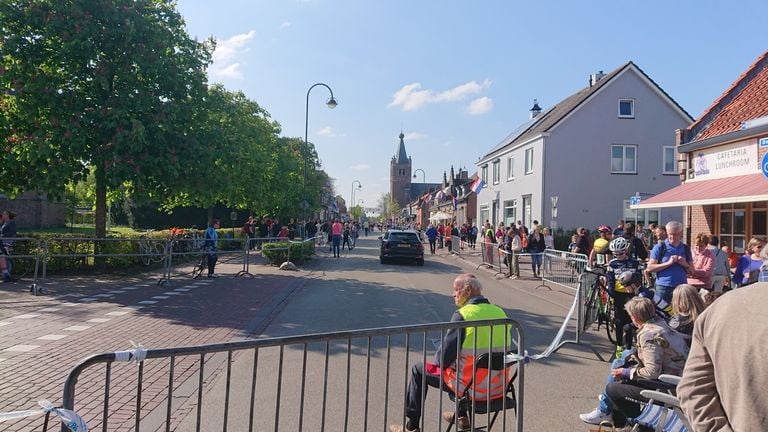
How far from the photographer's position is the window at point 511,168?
3478cm

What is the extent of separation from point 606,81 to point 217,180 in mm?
23304

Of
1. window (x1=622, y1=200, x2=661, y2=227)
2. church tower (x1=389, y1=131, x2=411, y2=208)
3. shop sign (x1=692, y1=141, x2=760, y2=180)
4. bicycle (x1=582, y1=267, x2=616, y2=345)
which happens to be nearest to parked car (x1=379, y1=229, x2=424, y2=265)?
shop sign (x1=692, y1=141, x2=760, y2=180)

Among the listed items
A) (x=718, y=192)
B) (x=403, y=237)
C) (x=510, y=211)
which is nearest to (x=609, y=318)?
(x=718, y=192)

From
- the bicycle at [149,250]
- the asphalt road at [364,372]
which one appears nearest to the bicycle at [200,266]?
the bicycle at [149,250]

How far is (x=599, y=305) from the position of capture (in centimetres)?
848

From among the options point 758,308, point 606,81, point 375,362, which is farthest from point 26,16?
point 606,81

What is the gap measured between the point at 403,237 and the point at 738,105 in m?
12.8

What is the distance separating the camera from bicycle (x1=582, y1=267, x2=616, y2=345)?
812 centimetres

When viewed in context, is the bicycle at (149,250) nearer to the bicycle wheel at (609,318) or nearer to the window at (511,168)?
the bicycle wheel at (609,318)

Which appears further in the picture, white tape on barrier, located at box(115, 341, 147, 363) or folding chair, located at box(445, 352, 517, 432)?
folding chair, located at box(445, 352, 517, 432)

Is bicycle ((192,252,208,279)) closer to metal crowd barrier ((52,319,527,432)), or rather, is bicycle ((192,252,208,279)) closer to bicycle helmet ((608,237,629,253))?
metal crowd barrier ((52,319,527,432))

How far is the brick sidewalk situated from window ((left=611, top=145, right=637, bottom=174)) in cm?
2221

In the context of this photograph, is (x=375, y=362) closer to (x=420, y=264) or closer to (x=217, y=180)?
(x=217, y=180)

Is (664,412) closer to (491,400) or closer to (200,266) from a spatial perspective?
(491,400)
